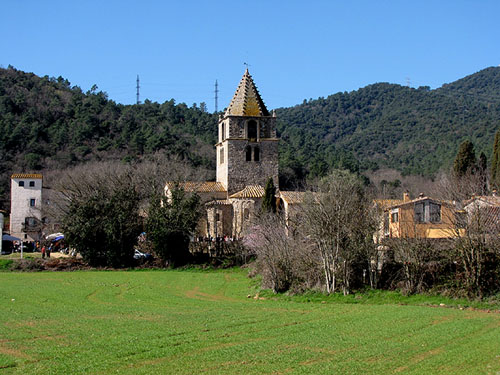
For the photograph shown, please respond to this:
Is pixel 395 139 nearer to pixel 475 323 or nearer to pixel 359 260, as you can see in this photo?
pixel 359 260

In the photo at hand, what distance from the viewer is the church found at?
52094 mm

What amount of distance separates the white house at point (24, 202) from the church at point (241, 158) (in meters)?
19.0

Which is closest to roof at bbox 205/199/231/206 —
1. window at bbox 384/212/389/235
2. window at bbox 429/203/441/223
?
window at bbox 384/212/389/235

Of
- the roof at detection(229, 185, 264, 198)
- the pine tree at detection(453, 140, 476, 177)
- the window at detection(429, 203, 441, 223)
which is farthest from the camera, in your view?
the pine tree at detection(453, 140, 476, 177)

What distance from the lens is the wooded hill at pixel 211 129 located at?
84.5m

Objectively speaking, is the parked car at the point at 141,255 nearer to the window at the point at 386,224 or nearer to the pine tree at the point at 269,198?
the pine tree at the point at 269,198

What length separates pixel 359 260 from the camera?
31.0 meters

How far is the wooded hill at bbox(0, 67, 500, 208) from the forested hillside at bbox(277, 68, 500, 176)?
0.85ft

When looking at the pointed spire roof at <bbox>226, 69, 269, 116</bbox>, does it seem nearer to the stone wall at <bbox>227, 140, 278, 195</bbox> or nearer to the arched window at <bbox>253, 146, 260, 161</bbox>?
the stone wall at <bbox>227, 140, 278, 195</bbox>

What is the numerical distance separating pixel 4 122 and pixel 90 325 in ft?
239

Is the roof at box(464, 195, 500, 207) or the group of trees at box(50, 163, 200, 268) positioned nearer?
the roof at box(464, 195, 500, 207)

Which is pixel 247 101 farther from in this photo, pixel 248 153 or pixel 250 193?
pixel 250 193

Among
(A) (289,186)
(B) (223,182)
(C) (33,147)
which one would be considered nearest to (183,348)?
(B) (223,182)

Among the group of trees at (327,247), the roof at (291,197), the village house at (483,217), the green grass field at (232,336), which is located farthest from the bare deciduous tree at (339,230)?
the roof at (291,197)
